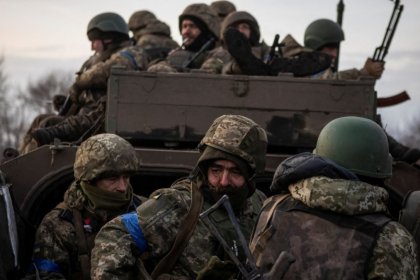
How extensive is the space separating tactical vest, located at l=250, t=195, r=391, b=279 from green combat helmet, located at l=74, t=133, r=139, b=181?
243cm

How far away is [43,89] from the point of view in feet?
219

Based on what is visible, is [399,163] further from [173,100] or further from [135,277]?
[135,277]

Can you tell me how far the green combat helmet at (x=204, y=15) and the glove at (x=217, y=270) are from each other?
559cm

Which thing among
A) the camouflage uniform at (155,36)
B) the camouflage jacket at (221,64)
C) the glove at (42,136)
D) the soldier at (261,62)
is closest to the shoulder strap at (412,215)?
the soldier at (261,62)

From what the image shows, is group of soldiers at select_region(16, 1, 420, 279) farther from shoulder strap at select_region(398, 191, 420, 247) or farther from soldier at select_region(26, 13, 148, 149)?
shoulder strap at select_region(398, 191, 420, 247)

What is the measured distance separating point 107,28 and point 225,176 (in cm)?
472

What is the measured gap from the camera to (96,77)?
8680 mm

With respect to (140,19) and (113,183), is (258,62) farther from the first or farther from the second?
(140,19)

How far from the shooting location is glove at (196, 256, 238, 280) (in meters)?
4.77

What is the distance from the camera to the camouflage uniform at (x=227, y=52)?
900 cm

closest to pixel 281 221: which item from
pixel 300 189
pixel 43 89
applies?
pixel 300 189

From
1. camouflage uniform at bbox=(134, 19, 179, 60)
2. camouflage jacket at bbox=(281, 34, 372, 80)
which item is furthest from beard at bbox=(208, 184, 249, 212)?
camouflage uniform at bbox=(134, 19, 179, 60)

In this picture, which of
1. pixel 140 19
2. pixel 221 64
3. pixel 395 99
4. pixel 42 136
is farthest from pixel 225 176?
pixel 140 19

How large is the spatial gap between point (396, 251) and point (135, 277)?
150cm
